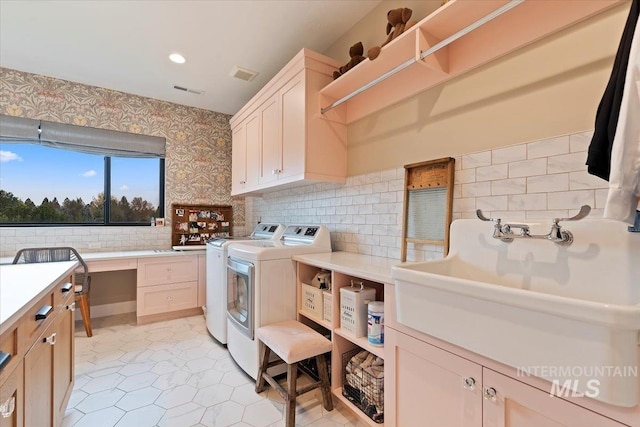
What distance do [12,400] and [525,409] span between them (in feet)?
4.98

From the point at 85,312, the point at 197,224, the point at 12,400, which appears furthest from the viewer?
the point at 197,224

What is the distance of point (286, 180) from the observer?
2479mm

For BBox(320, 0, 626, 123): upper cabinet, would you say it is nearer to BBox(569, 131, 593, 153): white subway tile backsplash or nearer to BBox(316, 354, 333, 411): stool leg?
BBox(569, 131, 593, 153): white subway tile backsplash

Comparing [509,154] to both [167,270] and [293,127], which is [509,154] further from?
[167,270]

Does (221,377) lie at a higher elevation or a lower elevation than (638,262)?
lower

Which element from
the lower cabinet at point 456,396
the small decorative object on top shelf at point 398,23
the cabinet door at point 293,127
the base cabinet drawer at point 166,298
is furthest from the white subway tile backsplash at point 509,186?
the base cabinet drawer at point 166,298

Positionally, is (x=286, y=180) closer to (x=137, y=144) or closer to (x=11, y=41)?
(x=137, y=144)

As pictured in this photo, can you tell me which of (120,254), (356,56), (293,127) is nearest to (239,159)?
(293,127)

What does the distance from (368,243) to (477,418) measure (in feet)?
4.16

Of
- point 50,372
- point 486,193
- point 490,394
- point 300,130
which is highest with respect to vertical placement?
point 300,130

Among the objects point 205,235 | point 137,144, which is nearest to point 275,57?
point 137,144

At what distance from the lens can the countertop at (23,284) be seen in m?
0.89

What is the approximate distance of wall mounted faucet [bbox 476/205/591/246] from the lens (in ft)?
3.59

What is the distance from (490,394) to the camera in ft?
3.11
